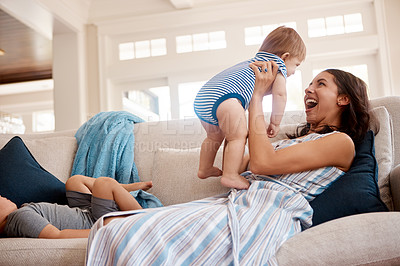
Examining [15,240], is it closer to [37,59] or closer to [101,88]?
[101,88]

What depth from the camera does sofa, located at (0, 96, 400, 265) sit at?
1.16 meters

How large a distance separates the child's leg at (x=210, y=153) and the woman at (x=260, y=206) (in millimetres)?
171

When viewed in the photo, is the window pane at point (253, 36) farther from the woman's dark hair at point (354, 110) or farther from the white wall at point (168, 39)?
the woman's dark hair at point (354, 110)

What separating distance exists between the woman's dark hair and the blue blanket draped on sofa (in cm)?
98

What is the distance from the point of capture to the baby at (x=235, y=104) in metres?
1.65

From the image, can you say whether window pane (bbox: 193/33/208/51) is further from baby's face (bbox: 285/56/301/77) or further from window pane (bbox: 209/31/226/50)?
baby's face (bbox: 285/56/301/77)

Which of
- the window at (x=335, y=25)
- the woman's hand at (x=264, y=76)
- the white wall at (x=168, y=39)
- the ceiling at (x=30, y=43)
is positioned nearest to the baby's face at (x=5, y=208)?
the woman's hand at (x=264, y=76)

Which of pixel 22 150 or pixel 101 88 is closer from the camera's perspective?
pixel 22 150

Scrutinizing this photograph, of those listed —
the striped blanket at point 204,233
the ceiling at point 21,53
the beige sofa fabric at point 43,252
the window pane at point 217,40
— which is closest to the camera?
the striped blanket at point 204,233

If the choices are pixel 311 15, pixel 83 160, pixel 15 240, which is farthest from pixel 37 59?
pixel 15 240

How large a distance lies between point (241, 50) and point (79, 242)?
13.5ft

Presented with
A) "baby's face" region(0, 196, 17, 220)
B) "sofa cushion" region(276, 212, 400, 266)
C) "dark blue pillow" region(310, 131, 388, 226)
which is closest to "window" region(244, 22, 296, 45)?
"dark blue pillow" region(310, 131, 388, 226)

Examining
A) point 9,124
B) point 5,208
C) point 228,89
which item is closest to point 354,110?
point 228,89

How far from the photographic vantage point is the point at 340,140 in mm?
1507
